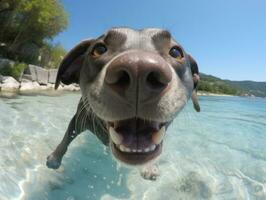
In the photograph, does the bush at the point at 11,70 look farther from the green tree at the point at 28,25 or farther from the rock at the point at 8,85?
the green tree at the point at 28,25

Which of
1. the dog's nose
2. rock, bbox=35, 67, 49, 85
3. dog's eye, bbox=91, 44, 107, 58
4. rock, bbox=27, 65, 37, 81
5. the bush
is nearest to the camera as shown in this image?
the dog's nose

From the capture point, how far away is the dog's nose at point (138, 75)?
156 centimetres

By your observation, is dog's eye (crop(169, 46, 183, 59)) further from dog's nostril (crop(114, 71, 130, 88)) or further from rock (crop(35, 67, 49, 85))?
rock (crop(35, 67, 49, 85))

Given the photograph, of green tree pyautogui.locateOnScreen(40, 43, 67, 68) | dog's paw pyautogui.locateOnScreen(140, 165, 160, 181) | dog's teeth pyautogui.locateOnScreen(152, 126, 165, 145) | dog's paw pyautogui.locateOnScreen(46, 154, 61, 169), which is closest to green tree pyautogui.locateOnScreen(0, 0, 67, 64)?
green tree pyautogui.locateOnScreen(40, 43, 67, 68)

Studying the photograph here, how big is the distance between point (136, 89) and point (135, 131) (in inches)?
23.0

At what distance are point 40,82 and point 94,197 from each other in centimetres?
1907

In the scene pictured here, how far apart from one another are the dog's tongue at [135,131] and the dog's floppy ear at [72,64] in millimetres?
1761

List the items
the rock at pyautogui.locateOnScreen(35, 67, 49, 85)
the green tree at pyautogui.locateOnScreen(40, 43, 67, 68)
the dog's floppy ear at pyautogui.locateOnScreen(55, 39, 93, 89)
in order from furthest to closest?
1. the green tree at pyautogui.locateOnScreen(40, 43, 67, 68)
2. the rock at pyautogui.locateOnScreen(35, 67, 49, 85)
3. the dog's floppy ear at pyautogui.locateOnScreen(55, 39, 93, 89)

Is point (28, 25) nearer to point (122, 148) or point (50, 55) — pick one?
point (50, 55)

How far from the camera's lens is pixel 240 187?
3.79m

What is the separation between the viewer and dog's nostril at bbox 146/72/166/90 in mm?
1626

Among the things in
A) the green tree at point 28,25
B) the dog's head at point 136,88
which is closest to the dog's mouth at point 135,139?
the dog's head at point 136,88

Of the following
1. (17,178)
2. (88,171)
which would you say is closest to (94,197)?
(88,171)

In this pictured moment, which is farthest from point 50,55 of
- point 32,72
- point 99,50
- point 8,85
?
point 99,50
